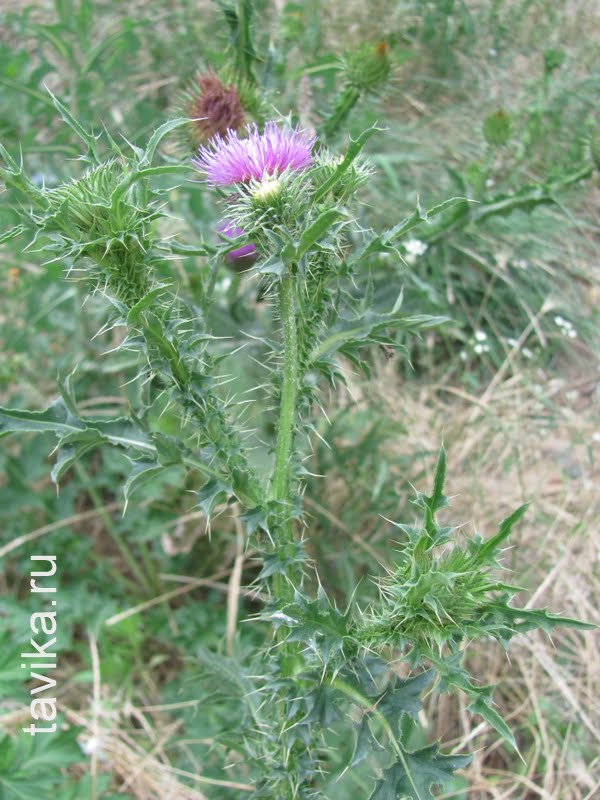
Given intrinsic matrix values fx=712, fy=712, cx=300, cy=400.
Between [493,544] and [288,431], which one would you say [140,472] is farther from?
[493,544]

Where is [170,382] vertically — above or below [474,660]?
above

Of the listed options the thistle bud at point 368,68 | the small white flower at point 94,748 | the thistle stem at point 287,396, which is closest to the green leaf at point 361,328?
the thistle stem at point 287,396

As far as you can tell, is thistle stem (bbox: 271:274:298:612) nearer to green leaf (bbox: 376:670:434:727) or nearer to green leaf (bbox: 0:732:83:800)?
green leaf (bbox: 376:670:434:727)

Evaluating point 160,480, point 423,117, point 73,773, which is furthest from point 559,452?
point 73,773

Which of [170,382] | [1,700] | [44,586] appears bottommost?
[1,700]

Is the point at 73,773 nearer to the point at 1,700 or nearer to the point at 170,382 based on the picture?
the point at 1,700

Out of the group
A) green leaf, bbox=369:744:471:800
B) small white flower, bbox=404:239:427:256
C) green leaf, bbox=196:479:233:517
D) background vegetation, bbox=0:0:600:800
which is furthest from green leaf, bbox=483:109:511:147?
green leaf, bbox=369:744:471:800
